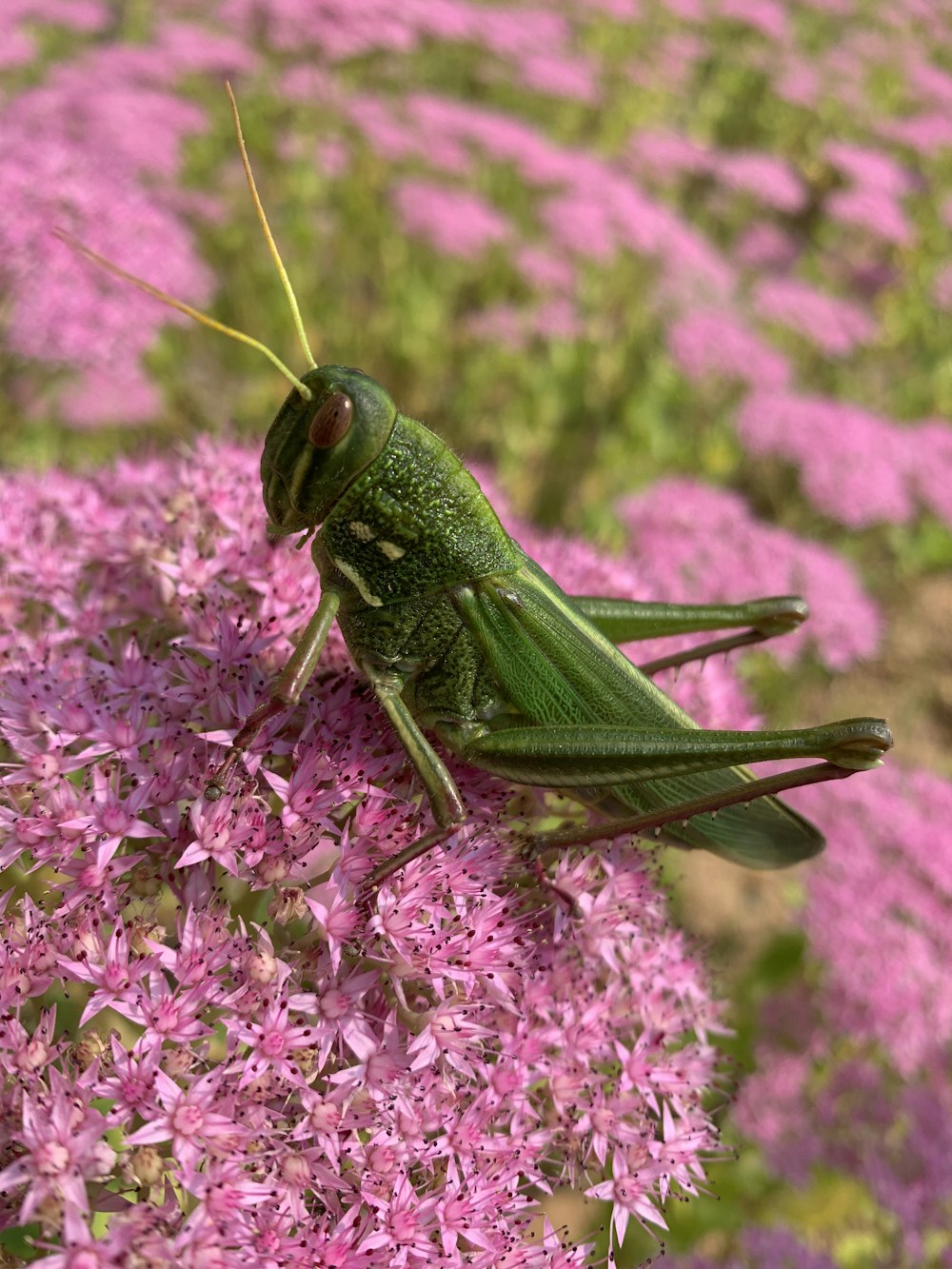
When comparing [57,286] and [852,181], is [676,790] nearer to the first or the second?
[57,286]

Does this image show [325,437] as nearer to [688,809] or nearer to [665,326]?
[688,809]

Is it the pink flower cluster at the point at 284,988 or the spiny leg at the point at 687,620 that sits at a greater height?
the spiny leg at the point at 687,620

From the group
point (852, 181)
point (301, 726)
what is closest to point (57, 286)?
point (301, 726)

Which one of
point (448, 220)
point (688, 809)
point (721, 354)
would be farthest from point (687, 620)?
point (448, 220)

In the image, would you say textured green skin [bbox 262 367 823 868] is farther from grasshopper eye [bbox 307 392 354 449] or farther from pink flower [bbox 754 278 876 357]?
pink flower [bbox 754 278 876 357]

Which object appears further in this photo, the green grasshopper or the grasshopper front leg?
the green grasshopper

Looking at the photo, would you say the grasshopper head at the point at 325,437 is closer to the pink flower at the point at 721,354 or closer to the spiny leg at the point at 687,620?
the spiny leg at the point at 687,620

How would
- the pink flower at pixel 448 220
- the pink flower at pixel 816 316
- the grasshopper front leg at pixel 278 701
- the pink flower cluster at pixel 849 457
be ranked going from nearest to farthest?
the grasshopper front leg at pixel 278 701
the pink flower cluster at pixel 849 457
the pink flower at pixel 448 220
the pink flower at pixel 816 316

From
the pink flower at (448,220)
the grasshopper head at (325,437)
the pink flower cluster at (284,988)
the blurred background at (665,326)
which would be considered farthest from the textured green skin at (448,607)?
the pink flower at (448,220)

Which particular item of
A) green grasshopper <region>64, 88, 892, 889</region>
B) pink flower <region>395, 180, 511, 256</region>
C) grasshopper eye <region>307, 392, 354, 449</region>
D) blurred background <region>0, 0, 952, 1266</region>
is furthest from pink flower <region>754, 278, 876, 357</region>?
grasshopper eye <region>307, 392, 354, 449</region>
